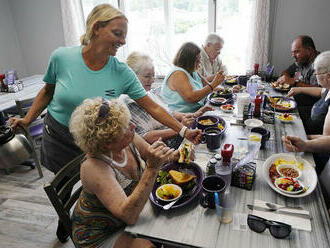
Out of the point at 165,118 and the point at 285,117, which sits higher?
the point at 165,118

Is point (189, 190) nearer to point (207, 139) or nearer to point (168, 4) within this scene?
point (207, 139)

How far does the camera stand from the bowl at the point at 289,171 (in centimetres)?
125

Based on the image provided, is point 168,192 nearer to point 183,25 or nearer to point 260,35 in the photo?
point 260,35

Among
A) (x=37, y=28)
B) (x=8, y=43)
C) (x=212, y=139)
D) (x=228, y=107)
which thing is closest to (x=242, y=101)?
(x=228, y=107)

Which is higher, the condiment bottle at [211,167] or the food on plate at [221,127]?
the condiment bottle at [211,167]

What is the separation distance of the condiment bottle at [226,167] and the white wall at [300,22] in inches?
111

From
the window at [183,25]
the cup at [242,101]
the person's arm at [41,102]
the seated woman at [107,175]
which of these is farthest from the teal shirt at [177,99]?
the window at [183,25]

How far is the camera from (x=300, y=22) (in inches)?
128

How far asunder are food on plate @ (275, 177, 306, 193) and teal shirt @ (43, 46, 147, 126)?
968mm

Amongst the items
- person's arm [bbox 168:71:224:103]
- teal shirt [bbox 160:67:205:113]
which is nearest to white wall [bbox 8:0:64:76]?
teal shirt [bbox 160:67:205:113]

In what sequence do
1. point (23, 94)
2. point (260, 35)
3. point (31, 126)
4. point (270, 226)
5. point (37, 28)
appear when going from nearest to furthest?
Result: 1. point (270, 226)
2. point (31, 126)
3. point (23, 94)
4. point (260, 35)
5. point (37, 28)

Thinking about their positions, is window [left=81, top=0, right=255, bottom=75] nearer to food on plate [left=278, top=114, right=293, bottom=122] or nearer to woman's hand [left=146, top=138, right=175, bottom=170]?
food on plate [left=278, top=114, right=293, bottom=122]

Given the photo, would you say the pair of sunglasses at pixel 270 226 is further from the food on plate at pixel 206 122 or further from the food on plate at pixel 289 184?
the food on plate at pixel 206 122

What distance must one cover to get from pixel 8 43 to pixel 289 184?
16.6 feet
